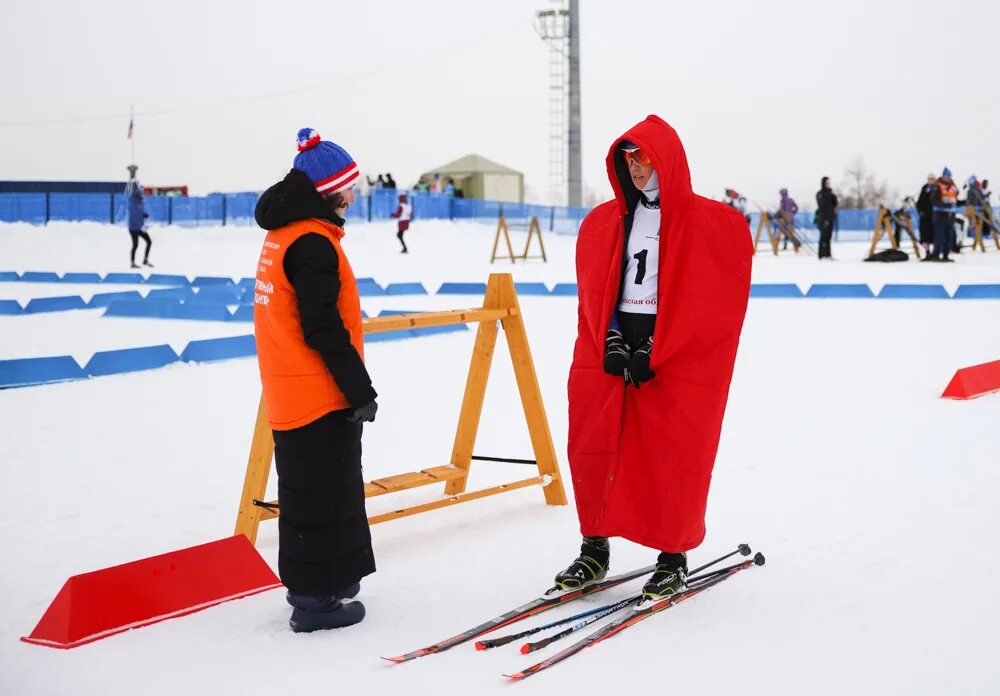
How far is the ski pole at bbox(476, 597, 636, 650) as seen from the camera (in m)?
2.95

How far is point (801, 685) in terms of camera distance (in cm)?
272

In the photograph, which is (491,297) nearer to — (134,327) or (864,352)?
(864,352)

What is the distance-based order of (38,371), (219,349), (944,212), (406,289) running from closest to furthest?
1. (38,371)
2. (219,349)
3. (406,289)
4. (944,212)

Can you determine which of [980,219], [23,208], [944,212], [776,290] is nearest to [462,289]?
[776,290]

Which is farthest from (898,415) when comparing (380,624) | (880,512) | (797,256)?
(797,256)

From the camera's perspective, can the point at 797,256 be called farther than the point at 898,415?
Yes

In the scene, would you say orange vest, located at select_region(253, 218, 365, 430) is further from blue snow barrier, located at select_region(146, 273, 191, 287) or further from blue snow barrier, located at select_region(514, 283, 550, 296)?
blue snow barrier, located at select_region(146, 273, 191, 287)

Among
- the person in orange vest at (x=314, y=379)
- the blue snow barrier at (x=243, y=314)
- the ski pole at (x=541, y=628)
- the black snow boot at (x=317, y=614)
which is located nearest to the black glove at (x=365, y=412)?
the person in orange vest at (x=314, y=379)

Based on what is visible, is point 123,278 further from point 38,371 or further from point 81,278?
point 38,371

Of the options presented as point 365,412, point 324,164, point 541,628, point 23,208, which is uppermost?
point 23,208

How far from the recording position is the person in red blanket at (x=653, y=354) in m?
3.22

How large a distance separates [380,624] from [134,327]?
7.82 m

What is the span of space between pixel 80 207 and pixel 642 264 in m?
23.5

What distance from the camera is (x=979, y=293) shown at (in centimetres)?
1214
